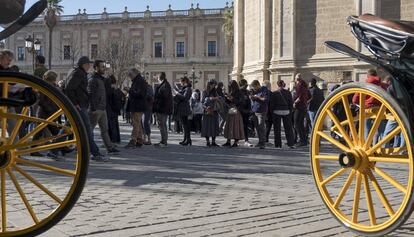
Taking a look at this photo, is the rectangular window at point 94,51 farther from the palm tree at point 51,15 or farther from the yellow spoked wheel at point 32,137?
the yellow spoked wheel at point 32,137

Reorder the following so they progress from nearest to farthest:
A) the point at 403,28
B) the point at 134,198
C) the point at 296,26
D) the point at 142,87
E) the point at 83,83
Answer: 1. the point at 403,28
2. the point at 134,198
3. the point at 83,83
4. the point at 142,87
5. the point at 296,26

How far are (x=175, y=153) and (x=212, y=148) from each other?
5.35ft

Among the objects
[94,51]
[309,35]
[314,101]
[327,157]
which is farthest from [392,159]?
[94,51]

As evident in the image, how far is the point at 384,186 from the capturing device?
6.27 metres

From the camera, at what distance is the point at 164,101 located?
12859mm

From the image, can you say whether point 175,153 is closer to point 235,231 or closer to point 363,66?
point 235,231

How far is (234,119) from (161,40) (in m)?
65.5

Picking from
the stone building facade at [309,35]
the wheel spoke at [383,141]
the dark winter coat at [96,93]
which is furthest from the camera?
the stone building facade at [309,35]

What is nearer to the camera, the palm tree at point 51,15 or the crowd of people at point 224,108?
the crowd of people at point 224,108

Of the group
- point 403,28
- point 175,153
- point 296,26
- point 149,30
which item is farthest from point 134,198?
point 149,30

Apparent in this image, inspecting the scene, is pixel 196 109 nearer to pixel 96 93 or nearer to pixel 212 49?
pixel 96 93

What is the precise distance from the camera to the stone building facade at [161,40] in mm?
75938

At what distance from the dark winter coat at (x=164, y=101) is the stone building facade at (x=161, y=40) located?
6207 centimetres

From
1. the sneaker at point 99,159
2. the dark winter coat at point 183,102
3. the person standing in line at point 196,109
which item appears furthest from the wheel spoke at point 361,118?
the person standing in line at point 196,109
